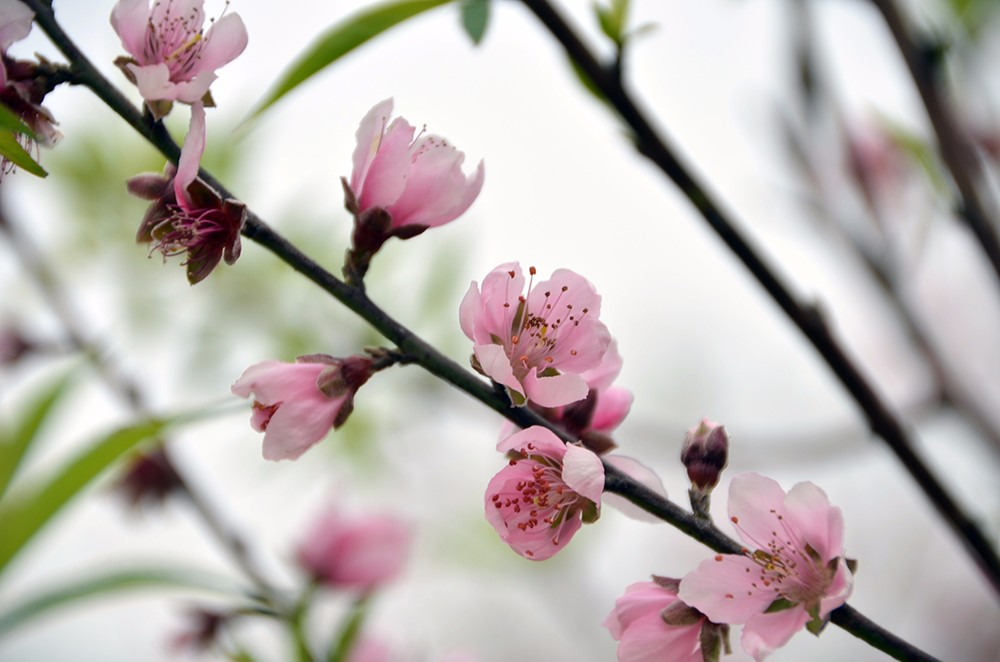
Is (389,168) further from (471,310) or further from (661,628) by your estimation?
(661,628)

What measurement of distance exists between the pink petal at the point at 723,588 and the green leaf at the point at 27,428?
0.57 m

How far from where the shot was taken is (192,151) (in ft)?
1.14

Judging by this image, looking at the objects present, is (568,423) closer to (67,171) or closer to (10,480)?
(10,480)

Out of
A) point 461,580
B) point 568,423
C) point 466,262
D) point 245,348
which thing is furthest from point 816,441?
point 461,580

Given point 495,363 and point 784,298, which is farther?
point 784,298

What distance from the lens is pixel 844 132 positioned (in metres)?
1.03

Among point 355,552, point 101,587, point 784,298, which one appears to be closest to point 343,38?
point 784,298

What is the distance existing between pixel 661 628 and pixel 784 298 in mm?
235

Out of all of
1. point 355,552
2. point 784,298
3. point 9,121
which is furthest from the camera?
point 355,552

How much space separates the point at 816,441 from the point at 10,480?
78 centimetres

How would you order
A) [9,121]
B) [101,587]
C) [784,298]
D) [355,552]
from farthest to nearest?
[355,552] → [101,587] → [784,298] → [9,121]

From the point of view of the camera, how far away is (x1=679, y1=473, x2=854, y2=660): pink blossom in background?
1.15 feet

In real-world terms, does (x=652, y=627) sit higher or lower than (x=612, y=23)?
lower

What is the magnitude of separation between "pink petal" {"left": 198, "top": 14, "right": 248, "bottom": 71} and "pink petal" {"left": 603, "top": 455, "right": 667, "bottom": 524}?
247 mm
